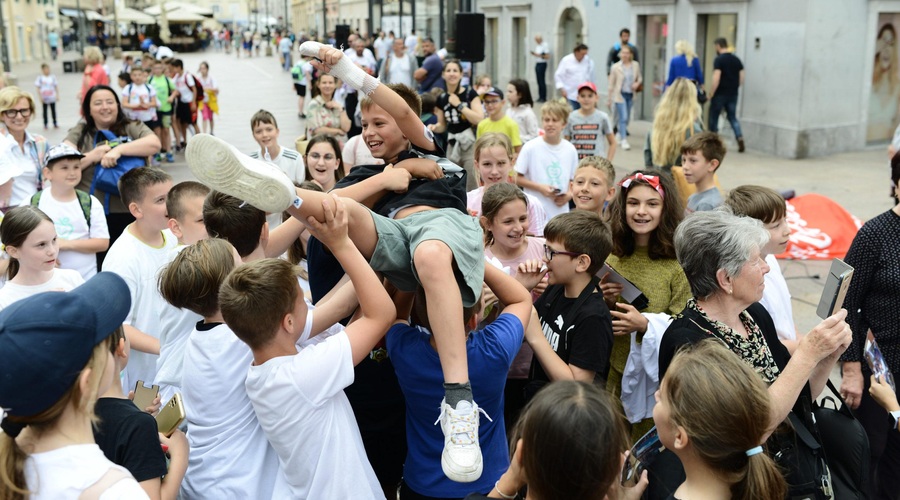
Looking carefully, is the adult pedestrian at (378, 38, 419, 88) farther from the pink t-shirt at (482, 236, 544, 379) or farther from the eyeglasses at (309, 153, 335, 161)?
the pink t-shirt at (482, 236, 544, 379)

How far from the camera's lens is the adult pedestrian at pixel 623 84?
14.6 meters

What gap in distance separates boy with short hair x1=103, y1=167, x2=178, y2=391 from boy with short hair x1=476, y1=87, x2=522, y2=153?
4.43 meters

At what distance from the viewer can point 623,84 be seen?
1478 cm

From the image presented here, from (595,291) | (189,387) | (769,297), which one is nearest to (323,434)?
(189,387)

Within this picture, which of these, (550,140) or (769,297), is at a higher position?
(550,140)

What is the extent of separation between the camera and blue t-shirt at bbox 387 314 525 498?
2.71 metres

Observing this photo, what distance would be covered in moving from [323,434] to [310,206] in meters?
0.73

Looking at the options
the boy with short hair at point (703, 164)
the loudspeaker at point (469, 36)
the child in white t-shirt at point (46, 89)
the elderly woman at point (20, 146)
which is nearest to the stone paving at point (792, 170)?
the child in white t-shirt at point (46, 89)

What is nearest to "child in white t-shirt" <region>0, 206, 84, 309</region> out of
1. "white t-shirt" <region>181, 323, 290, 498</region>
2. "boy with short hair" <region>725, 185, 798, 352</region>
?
"white t-shirt" <region>181, 323, 290, 498</region>

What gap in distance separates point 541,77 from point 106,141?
53.6 feet

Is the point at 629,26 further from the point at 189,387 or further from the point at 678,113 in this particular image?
the point at 189,387

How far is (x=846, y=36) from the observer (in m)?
13.1

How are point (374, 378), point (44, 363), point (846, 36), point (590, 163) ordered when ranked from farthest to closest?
point (846, 36), point (590, 163), point (374, 378), point (44, 363)

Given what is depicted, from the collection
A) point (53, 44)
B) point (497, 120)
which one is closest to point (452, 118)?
point (497, 120)
